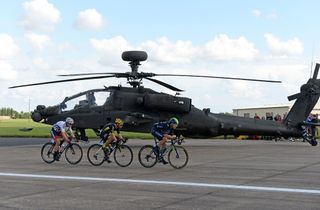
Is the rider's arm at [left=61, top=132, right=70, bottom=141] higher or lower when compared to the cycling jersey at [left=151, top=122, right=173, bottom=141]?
lower

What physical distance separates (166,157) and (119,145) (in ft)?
5.54

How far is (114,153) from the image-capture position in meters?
14.5

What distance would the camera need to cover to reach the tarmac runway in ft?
26.6

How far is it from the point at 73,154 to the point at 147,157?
285 centimetres

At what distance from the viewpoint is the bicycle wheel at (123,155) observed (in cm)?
1438

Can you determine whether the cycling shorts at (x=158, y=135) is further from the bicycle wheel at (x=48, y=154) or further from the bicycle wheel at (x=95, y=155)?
the bicycle wheel at (x=48, y=154)

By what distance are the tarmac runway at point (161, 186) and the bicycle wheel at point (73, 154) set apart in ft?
0.74

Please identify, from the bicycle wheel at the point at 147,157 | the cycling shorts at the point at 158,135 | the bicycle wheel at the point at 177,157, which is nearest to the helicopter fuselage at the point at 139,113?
the cycling shorts at the point at 158,135

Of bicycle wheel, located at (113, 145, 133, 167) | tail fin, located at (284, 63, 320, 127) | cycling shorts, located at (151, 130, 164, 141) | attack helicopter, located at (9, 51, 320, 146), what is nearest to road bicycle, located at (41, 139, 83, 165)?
bicycle wheel, located at (113, 145, 133, 167)

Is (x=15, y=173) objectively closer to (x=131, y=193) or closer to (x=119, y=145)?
(x=119, y=145)

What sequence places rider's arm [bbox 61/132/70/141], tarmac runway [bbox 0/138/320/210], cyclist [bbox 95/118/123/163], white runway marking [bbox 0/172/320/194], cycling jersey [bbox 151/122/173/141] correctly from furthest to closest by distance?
rider's arm [bbox 61/132/70/141]
cyclist [bbox 95/118/123/163]
cycling jersey [bbox 151/122/173/141]
white runway marking [bbox 0/172/320/194]
tarmac runway [bbox 0/138/320/210]

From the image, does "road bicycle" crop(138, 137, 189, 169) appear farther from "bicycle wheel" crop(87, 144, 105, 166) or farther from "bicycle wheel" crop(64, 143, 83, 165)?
"bicycle wheel" crop(64, 143, 83, 165)

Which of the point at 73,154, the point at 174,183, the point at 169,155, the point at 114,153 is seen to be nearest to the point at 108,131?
the point at 114,153

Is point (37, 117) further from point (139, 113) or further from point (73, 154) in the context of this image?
point (73, 154)
